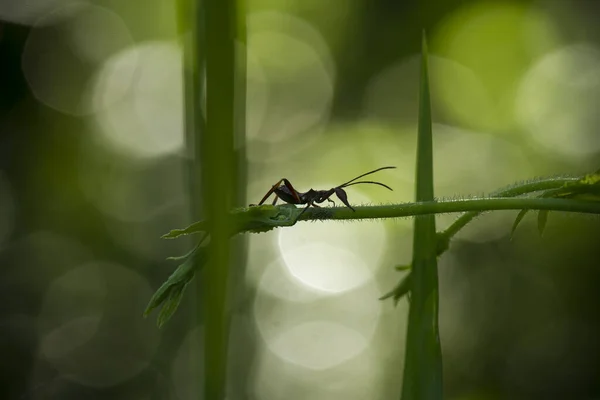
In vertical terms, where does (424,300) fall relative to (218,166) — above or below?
below

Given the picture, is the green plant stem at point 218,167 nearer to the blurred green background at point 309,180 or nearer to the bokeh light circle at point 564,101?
the blurred green background at point 309,180

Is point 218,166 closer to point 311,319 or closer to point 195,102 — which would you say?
point 195,102

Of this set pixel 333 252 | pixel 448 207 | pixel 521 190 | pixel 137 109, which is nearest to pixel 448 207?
pixel 448 207

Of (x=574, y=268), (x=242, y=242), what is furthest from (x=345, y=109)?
(x=242, y=242)

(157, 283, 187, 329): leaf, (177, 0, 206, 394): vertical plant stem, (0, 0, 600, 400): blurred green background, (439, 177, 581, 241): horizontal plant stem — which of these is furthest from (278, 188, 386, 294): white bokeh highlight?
(177, 0, 206, 394): vertical plant stem

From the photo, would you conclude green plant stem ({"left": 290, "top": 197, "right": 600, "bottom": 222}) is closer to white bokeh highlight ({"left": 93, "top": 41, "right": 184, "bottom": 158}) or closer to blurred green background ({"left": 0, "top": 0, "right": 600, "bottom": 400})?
blurred green background ({"left": 0, "top": 0, "right": 600, "bottom": 400})

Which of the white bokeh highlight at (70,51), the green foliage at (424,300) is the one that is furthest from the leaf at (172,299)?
the white bokeh highlight at (70,51)
